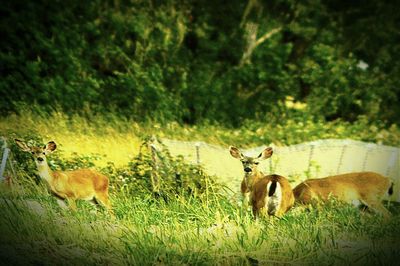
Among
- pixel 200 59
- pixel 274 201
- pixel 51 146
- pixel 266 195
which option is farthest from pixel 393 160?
pixel 200 59

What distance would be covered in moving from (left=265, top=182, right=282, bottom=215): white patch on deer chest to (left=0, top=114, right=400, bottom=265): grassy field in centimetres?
7

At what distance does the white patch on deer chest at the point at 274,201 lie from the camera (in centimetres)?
562

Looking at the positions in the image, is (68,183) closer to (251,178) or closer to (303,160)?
(251,178)

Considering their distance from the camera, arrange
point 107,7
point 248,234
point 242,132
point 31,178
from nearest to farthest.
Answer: point 248,234, point 31,178, point 242,132, point 107,7

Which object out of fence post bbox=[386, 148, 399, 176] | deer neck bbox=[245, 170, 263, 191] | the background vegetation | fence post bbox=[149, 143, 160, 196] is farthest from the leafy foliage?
Result: fence post bbox=[386, 148, 399, 176]

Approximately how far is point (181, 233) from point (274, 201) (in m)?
0.70

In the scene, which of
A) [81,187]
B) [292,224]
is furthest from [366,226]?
[81,187]

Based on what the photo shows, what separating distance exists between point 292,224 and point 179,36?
862 centimetres

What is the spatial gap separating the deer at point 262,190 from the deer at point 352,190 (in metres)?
0.43

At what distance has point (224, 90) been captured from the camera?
14.1 meters

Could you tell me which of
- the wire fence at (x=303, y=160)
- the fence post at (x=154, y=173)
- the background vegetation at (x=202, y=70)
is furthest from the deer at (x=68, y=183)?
the background vegetation at (x=202, y=70)

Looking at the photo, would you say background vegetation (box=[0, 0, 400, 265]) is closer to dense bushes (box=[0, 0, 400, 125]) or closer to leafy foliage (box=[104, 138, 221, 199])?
dense bushes (box=[0, 0, 400, 125])

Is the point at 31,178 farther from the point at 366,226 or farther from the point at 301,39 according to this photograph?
the point at 301,39

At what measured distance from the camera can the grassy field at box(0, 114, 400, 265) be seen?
17.8 ft
